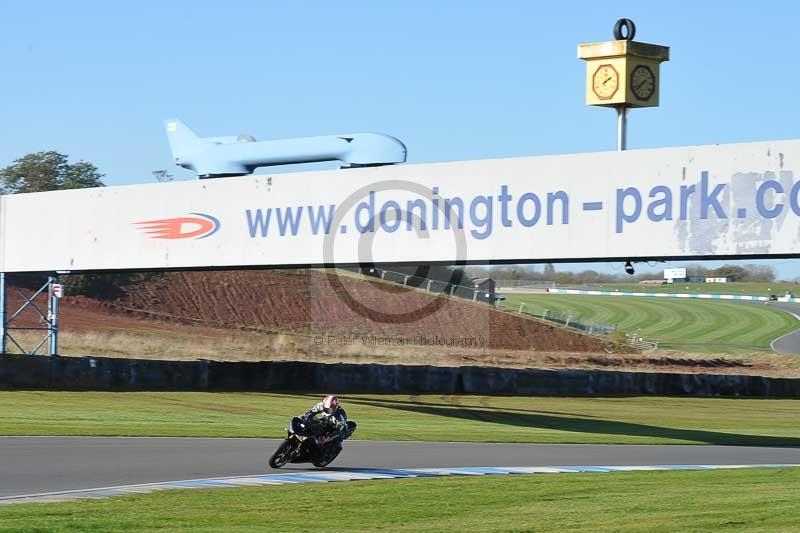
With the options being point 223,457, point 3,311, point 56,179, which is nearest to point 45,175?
point 56,179

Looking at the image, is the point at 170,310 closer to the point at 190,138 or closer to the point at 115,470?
the point at 190,138

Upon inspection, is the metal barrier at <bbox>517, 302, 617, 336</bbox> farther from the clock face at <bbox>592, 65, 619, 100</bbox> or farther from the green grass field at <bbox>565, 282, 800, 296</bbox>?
the clock face at <bbox>592, 65, 619, 100</bbox>

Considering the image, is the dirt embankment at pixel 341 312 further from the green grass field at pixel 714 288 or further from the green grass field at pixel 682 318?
the green grass field at pixel 714 288

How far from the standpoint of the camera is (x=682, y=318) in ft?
293

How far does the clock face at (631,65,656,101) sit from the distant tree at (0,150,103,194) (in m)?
51.1

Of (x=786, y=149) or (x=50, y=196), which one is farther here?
(x=50, y=196)

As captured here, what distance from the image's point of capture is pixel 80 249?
33094 millimetres

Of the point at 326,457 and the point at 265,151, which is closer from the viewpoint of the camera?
the point at 326,457

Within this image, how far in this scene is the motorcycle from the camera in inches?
685

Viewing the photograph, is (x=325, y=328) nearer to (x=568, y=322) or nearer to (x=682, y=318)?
(x=568, y=322)

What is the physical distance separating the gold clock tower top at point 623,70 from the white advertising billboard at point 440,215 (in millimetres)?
1127

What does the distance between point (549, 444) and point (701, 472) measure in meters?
5.63

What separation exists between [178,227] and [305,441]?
48.0 ft

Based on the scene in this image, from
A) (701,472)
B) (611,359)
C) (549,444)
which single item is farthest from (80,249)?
(611,359)
